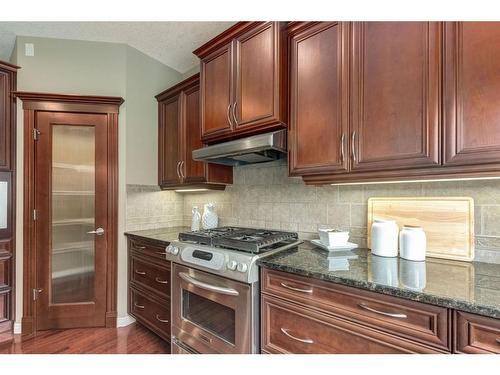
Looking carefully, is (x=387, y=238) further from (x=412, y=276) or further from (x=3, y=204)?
(x=3, y=204)

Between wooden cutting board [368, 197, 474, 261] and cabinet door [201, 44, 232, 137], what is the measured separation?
1.28 metres

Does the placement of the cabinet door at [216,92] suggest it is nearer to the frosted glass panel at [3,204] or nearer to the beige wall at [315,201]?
the beige wall at [315,201]

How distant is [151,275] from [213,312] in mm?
890

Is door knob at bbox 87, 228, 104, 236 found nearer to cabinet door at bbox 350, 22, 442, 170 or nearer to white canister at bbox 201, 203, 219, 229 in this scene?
white canister at bbox 201, 203, 219, 229

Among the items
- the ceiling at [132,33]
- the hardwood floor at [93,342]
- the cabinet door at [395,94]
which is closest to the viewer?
the cabinet door at [395,94]

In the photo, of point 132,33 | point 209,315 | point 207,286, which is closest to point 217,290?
point 207,286

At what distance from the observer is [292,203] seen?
2078mm

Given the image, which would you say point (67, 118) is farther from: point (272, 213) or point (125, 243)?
point (272, 213)

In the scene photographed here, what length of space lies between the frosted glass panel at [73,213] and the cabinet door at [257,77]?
1585 millimetres

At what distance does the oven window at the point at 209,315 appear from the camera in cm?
154

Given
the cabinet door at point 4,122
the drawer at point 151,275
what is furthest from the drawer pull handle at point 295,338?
the cabinet door at point 4,122

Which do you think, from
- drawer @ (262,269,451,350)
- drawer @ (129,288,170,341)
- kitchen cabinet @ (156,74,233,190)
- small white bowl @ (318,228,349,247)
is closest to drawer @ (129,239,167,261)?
drawer @ (129,288,170,341)

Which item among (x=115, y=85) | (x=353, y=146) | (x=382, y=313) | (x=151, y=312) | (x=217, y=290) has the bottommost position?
(x=151, y=312)

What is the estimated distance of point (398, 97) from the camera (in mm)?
1261
